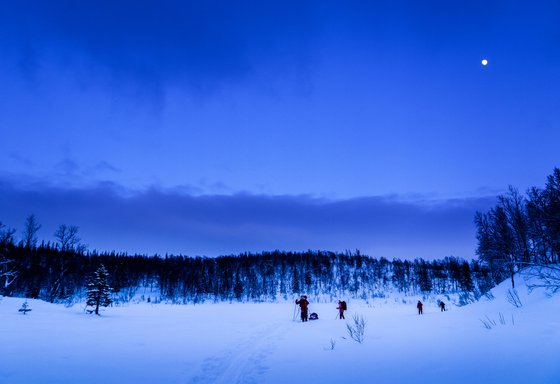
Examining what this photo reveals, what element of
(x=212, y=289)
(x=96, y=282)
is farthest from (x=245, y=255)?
(x=96, y=282)

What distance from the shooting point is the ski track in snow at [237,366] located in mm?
6710

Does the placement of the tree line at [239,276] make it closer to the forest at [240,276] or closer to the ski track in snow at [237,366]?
the forest at [240,276]

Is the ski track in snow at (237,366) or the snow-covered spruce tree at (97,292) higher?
the snow-covered spruce tree at (97,292)

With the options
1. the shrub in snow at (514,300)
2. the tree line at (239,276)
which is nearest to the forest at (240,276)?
the tree line at (239,276)

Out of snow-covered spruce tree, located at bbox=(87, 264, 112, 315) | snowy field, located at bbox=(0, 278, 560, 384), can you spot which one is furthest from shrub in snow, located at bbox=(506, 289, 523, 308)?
snow-covered spruce tree, located at bbox=(87, 264, 112, 315)

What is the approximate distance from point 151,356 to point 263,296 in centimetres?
7035

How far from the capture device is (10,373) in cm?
645

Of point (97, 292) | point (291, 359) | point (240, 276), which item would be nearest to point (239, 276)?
point (240, 276)

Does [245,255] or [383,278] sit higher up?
[245,255]

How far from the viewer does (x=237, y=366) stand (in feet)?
25.7

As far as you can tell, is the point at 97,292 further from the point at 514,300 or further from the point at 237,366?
the point at 514,300

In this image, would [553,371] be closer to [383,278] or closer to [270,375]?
[270,375]

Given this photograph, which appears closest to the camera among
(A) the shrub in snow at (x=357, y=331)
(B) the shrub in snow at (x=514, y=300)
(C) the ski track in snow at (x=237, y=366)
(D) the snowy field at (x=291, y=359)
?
(D) the snowy field at (x=291, y=359)

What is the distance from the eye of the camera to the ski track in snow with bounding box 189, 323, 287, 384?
6710 millimetres
